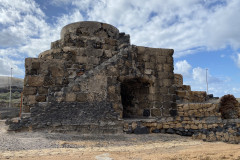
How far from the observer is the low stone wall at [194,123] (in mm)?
6629

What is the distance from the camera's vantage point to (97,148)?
4.59 metres

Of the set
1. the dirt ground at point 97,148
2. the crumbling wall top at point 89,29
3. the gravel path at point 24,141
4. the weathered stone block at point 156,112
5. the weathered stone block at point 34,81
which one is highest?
the crumbling wall top at point 89,29

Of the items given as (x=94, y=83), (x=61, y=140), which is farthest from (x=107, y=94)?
(x=61, y=140)

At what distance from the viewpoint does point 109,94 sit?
629cm

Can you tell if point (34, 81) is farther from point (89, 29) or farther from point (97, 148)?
point (97, 148)

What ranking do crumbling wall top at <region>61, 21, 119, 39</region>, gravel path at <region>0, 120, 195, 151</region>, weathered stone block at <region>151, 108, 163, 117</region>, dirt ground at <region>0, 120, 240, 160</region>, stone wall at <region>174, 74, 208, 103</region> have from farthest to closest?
crumbling wall top at <region>61, 21, 119, 39</region> → stone wall at <region>174, 74, 208, 103</region> → weathered stone block at <region>151, 108, 163, 117</region> → gravel path at <region>0, 120, 195, 151</region> → dirt ground at <region>0, 120, 240, 160</region>

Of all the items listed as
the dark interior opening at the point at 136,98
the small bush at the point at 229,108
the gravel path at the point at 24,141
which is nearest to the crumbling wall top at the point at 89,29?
the dark interior opening at the point at 136,98

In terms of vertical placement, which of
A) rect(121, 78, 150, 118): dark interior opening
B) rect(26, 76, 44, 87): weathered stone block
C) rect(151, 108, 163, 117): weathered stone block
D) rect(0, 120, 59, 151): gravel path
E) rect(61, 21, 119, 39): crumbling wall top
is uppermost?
rect(61, 21, 119, 39): crumbling wall top

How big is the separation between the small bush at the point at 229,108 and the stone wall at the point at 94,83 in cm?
177

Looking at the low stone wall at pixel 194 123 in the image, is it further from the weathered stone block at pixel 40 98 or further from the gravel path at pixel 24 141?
the weathered stone block at pixel 40 98

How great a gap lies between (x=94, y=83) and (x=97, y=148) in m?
2.14

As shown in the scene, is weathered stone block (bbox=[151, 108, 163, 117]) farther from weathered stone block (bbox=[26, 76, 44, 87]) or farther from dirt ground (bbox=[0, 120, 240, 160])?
weathered stone block (bbox=[26, 76, 44, 87])

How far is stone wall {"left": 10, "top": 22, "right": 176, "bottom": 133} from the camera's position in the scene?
19.2 feet

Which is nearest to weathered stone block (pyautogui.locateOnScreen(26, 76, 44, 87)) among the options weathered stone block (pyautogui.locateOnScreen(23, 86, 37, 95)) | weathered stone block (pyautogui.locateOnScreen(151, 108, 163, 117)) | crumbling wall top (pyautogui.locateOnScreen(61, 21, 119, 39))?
weathered stone block (pyautogui.locateOnScreen(23, 86, 37, 95))
